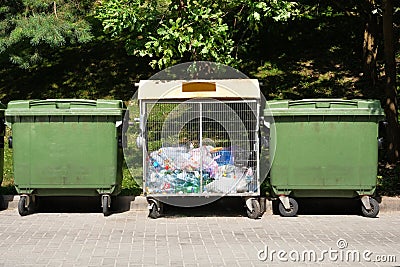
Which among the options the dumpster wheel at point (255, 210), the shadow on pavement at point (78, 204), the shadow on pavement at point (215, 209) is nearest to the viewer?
the dumpster wheel at point (255, 210)

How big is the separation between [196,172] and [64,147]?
1.66m

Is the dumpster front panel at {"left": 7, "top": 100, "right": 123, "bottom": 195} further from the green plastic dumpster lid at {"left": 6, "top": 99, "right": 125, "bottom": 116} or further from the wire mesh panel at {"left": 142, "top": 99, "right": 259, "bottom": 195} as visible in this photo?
the wire mesh panel at {"left": 142, "top": 99, "right": 259, "bottom": 195}

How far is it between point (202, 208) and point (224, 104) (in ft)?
5.08

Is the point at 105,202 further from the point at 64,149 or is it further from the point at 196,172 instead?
the point at 196,172

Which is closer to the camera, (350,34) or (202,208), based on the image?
(202,208)

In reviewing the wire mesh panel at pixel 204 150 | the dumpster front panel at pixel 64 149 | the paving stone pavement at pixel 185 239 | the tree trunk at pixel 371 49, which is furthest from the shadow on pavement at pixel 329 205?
the tree trunk at pixel 371 49

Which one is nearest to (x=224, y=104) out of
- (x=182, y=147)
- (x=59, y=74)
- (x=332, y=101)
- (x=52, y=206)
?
(x=182, y=147)

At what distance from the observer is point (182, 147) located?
25.4ft

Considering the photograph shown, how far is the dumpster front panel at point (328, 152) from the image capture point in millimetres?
7656

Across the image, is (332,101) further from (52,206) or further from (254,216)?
(52,206)

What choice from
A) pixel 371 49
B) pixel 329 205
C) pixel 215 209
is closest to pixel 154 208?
pixel 215 209

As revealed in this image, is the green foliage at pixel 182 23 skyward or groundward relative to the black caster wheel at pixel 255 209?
skyward

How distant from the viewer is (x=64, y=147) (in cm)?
768

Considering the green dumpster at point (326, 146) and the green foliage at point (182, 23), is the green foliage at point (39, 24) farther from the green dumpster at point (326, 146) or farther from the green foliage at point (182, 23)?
the green dumpster at point (326, 146)
